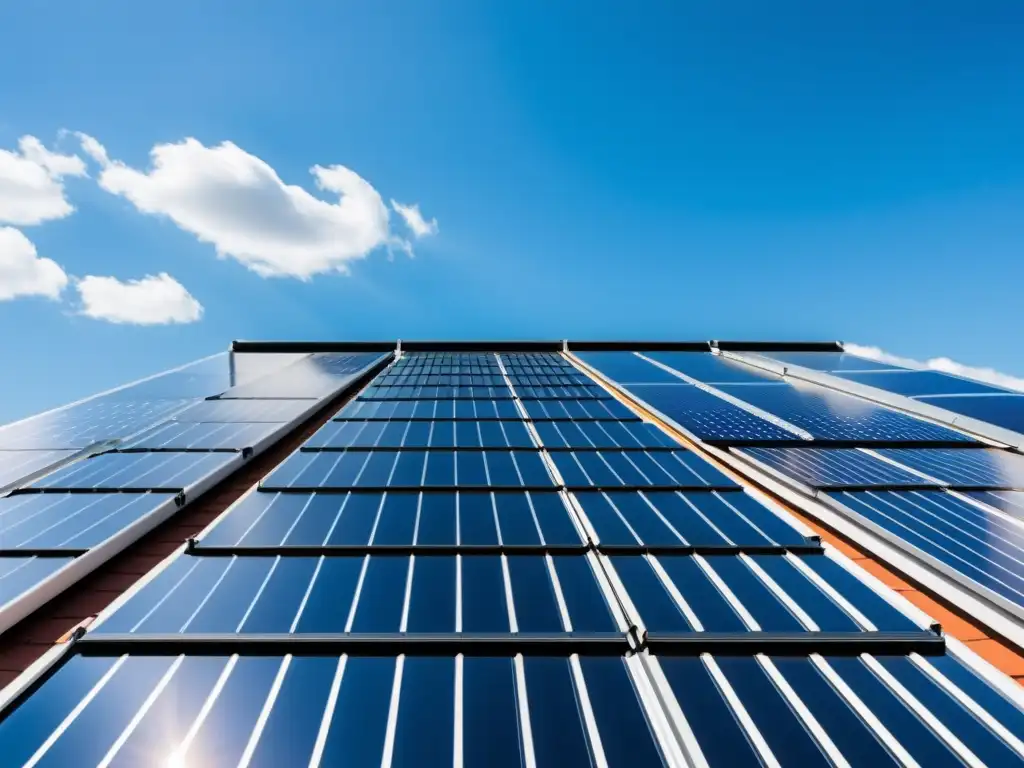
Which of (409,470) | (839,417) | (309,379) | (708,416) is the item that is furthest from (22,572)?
(839,417)

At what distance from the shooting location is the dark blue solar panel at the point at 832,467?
7.49 metres

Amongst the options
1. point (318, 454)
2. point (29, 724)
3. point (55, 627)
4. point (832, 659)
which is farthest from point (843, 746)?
point (318, 454)

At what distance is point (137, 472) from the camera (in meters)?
7.36

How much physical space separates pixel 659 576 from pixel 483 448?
4595mm

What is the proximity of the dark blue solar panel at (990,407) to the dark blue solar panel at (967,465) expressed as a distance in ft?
6.64

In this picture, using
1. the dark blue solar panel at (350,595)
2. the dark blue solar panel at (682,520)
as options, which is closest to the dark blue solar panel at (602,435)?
the dark blue solar panel at (682,520)

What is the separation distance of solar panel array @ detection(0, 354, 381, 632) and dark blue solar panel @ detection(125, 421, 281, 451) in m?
0.02

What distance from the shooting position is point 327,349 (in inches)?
960

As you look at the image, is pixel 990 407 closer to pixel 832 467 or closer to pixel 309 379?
pixel 832 467

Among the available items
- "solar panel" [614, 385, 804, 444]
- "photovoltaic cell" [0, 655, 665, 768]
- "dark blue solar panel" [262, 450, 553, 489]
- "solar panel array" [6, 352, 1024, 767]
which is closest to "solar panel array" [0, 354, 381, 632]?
"solar panel array" [6, 352, 1024, 767]

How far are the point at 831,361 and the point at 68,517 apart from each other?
26290 mm

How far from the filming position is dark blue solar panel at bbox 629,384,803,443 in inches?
390

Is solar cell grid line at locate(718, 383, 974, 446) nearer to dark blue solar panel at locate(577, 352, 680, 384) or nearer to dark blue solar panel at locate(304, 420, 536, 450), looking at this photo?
dark blue solar panel at locate(577, 352, 680, 384)

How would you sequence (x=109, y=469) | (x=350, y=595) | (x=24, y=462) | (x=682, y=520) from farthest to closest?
1. (x=24, y=462)
2. (x=109, y=469)
3. (x=682, y=520)
4. (x=350, y=595)
